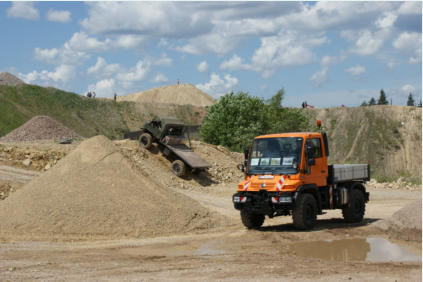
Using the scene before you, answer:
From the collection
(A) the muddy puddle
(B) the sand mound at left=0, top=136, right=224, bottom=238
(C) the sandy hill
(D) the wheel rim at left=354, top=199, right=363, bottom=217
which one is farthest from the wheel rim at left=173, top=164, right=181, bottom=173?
(C) the sandy hill

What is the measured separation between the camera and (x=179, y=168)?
3038 centimetres

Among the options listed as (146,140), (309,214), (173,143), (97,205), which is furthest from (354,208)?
(146,140)

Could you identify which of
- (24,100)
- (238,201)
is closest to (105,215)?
(238,201)

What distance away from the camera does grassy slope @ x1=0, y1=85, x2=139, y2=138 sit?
6262 centimetres

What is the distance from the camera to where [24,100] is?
6556 centimetres

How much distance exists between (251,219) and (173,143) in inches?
617

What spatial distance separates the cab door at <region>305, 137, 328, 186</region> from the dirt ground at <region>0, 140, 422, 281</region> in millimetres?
1440

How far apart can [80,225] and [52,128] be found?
27.7 metres

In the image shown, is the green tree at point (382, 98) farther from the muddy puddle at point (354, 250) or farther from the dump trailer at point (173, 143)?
the muddy puddle at point (354, 250)

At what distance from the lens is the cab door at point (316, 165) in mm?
15442

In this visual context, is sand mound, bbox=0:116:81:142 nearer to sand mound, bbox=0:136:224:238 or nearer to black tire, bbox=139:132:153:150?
black tire, bbox=139:132:153:150

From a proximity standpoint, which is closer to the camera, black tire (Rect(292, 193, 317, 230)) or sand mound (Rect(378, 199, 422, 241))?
sand mound (Rect(378, 199, 422, 241))

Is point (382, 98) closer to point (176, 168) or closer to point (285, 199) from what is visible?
point (176, 168)

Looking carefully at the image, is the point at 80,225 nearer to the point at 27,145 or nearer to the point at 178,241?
the point at 178,241
